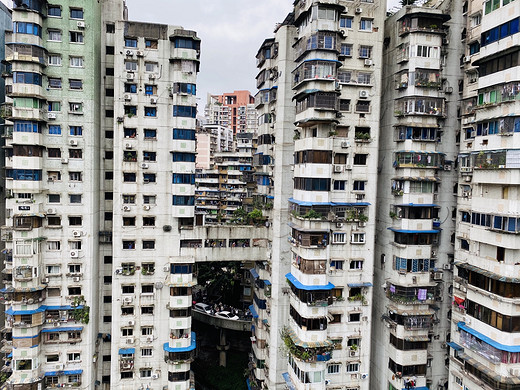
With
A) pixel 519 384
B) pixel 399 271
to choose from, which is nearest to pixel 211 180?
pixel 399 271

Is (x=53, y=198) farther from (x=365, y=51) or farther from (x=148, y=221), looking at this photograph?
(x=365, y=51)

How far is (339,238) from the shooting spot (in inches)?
950

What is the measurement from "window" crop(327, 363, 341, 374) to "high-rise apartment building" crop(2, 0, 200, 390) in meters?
10.9

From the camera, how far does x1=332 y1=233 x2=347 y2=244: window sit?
2405 centimetres

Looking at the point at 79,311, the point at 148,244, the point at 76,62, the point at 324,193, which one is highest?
the point at 76,62

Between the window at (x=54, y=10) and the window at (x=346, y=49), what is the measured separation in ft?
69.1

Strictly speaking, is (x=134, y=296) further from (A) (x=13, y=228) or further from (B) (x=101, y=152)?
(B) (x=101, y=152)

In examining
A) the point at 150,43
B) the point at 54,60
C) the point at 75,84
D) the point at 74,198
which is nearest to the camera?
the point at 54,60

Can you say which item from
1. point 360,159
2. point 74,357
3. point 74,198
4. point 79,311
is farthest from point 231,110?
point 74,357

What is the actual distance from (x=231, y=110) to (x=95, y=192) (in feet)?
312

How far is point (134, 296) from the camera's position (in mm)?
26312

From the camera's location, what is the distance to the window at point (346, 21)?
77.2ft

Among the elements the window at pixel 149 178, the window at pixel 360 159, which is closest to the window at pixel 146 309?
the window at pixel 149 178

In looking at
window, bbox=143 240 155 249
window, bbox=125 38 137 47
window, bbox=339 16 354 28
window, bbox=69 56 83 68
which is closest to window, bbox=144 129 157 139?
window, bbox=125 38 137 47
